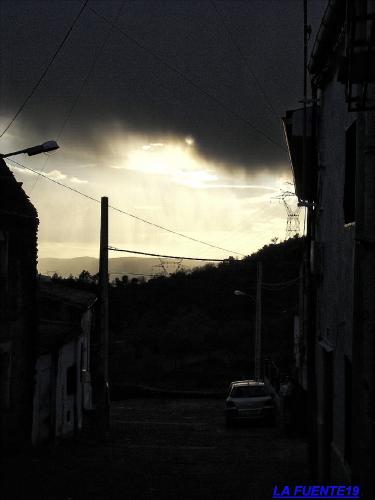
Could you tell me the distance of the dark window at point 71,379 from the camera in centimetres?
2513

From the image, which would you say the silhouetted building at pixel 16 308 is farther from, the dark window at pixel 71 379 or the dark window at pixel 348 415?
the dark window at pixel 348 415

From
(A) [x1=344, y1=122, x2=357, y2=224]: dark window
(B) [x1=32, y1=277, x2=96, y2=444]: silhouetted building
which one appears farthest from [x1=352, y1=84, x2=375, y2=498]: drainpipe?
(B) [x1=32, y1=277, x2=96, y2=444]: silhouetted building

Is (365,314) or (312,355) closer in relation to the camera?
(365,314)

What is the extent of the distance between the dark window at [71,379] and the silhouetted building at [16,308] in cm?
610

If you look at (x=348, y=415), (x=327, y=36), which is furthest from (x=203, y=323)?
(x=348, y=415)

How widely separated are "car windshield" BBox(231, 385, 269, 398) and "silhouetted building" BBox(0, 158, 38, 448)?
8.30 metres

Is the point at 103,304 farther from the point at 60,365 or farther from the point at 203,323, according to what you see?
the point at 203,323

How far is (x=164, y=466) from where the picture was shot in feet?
49.3

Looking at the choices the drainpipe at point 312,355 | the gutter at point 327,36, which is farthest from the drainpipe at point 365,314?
the drainpipe at point 312,355

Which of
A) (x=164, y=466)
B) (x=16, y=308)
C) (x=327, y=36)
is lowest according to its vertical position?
(x=164, y=466)

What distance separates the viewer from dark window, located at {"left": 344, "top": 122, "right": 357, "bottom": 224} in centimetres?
1007

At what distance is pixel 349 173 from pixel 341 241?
3.38ft

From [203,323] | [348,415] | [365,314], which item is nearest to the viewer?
[365,314]

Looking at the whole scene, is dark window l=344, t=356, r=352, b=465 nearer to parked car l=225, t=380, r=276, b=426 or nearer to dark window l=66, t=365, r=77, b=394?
parked car l=225, t=380, r=276, b=426
